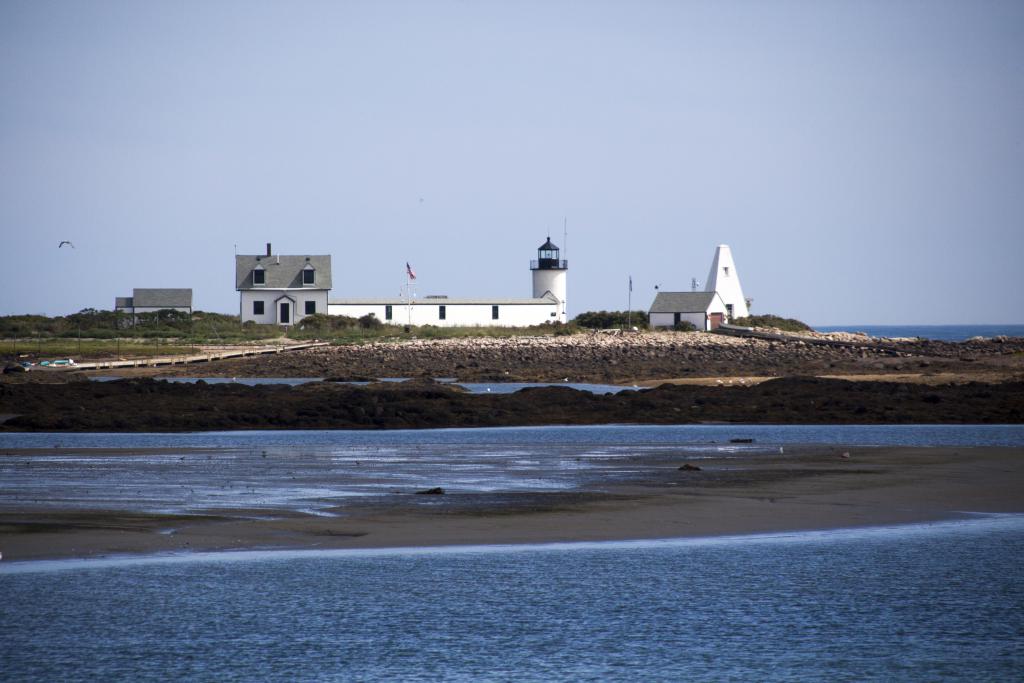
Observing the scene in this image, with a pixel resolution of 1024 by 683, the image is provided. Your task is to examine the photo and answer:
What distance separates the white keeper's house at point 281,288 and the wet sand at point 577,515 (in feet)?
216

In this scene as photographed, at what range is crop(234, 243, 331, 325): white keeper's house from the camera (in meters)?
86.2

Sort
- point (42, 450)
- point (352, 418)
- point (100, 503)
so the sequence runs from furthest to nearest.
A: 1. point (352, 418)
2. point (42, 450)
3. point (100, 503)

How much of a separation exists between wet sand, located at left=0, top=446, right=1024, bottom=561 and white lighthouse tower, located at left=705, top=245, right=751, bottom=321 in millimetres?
70331

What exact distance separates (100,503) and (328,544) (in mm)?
4432

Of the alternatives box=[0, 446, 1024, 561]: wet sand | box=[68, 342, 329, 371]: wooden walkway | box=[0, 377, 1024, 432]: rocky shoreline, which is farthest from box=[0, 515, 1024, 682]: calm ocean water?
box=[68, 342, 329, 371]: wooden walkway

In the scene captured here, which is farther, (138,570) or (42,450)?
(42,450)

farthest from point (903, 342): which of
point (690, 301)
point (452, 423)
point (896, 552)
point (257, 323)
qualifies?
point (896, 552)

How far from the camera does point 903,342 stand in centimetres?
7606

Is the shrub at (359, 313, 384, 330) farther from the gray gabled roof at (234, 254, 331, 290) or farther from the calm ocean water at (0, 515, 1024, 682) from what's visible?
the calm ocean water at (0, 515, 1024, 682)

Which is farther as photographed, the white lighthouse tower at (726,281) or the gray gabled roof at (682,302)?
the white lighthouse tower at (726,281)

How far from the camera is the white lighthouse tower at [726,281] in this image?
92.4m

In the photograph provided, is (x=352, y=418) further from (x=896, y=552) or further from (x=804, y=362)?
(x=804, y=362)

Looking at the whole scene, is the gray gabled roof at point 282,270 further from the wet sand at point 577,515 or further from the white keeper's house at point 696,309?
the wet sand at point 577,515

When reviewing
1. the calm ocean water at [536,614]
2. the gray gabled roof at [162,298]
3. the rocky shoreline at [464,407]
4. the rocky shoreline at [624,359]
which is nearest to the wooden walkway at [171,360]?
the rocky shoreline at [624,359]
